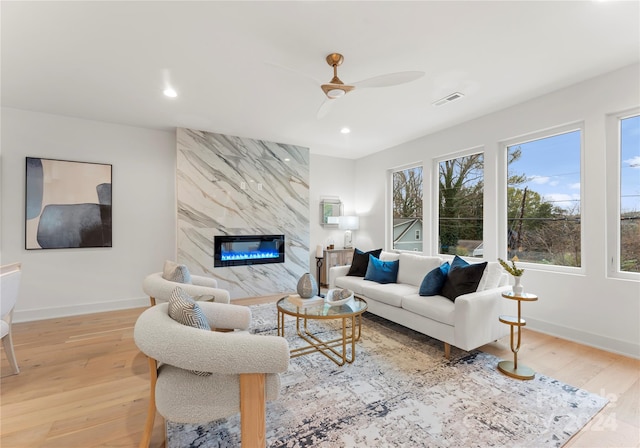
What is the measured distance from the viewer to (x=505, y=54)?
2424mm

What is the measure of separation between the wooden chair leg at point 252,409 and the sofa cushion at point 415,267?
104 inches

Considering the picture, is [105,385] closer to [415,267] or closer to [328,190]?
[415,267]

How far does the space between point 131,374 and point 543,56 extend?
14.9 ft

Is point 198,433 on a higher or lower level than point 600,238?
lower

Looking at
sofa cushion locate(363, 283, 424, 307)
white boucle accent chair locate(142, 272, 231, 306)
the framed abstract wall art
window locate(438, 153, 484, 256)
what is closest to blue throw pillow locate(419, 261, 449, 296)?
sofa cushion locate(363, 283, 424, 307)

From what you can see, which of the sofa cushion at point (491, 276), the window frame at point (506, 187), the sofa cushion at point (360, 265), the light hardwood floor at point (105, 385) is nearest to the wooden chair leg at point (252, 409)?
the light hardwood floor at point (105, 385)

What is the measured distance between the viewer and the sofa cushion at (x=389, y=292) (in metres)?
3.17

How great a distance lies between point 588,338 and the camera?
2.89 m

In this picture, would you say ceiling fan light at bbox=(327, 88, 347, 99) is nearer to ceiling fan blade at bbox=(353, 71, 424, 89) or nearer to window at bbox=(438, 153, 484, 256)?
ceiling fan blade at bbox=(353, 71, 424, 89)

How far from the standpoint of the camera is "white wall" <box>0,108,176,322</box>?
3650mm

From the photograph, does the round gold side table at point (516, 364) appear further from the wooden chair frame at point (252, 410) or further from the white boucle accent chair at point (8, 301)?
the white boucle accent chair at point (8, 301)

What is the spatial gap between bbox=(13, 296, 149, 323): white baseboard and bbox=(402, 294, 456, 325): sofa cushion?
13.0 feet

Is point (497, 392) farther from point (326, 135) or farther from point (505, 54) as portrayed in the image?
point (326, 135)

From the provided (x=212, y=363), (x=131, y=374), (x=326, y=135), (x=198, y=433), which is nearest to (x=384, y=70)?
(x=326, y=135)
